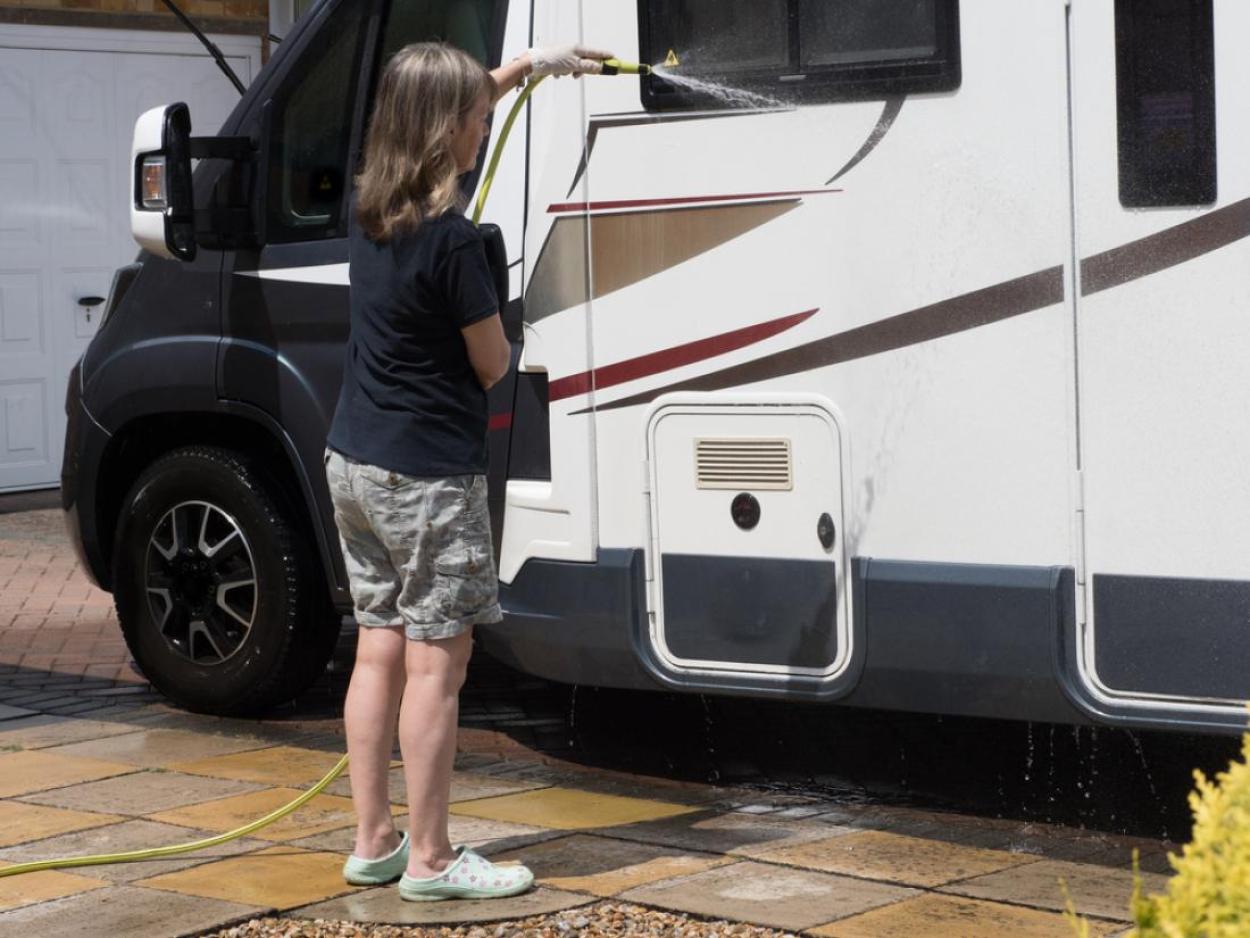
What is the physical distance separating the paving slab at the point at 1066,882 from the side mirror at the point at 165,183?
2.84 meters

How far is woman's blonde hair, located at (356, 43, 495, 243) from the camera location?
4.40m

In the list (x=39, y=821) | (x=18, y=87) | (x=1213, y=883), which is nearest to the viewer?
(x=1213, y=883)

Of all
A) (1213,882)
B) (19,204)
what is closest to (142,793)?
(1213,882)

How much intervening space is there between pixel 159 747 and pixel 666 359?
2013 mm

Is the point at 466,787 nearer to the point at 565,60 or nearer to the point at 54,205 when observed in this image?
the point at 565,60

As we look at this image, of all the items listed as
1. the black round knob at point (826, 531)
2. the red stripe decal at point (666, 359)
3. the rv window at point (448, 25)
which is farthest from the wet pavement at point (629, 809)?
the rv window at point (448, 25)

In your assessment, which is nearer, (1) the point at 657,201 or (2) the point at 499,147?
(1) the point at 657,201

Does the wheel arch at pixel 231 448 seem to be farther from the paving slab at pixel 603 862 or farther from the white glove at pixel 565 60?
the white glove at pixel 565 60

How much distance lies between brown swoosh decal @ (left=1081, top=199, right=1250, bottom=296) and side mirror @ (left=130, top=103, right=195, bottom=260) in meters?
2.60

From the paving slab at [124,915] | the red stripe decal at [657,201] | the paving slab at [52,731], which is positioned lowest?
the paving slab at [124,915]

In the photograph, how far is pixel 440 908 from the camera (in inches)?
179

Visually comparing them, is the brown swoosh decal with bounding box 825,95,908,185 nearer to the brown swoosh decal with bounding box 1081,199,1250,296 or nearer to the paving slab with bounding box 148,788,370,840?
the brown swoosh decal with bounding box 1081,199,1250,296

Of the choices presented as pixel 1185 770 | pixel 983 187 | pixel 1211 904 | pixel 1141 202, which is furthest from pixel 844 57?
pixel 1211 904

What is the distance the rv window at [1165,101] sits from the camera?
15.0 ft
